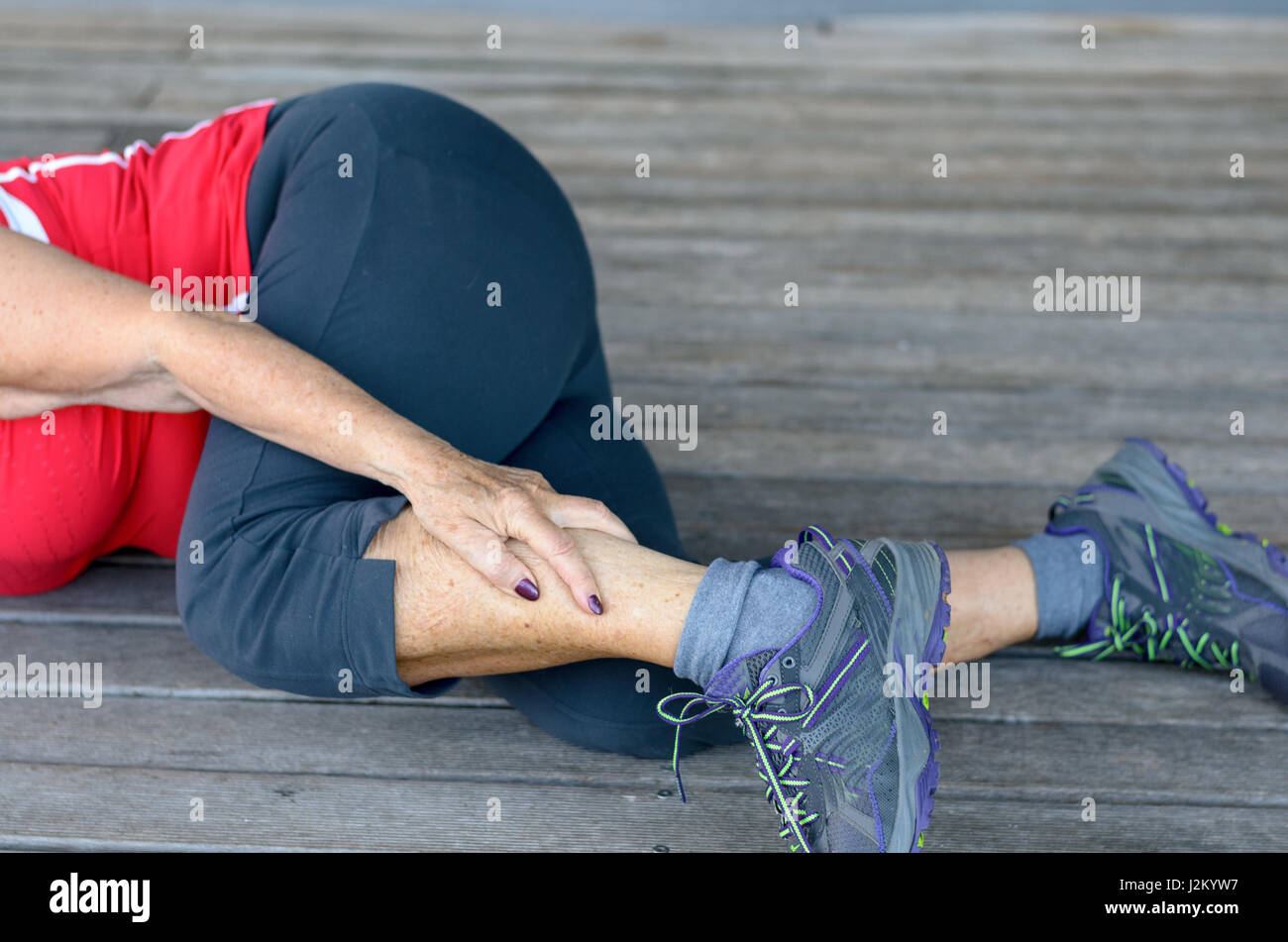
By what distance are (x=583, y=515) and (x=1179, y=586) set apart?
28.1 inches

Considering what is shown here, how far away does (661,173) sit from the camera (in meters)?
2.61

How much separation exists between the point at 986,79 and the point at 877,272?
1155 millimetres

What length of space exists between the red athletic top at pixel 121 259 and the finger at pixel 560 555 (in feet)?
1.51

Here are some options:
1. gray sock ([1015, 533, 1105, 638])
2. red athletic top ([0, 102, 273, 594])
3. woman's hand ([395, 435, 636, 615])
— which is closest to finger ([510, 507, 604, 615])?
woman's hand ([395, 435, 636, 615])

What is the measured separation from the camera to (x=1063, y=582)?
1315 millimetres

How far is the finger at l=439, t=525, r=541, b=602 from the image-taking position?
1.01 m

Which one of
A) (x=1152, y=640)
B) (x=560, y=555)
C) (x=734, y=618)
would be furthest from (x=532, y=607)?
→ (x=1152, y=640)

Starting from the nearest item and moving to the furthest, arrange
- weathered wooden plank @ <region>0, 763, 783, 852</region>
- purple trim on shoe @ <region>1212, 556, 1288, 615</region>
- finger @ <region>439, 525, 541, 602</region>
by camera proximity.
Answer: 1. finger @ <region>439, 525, 541, 602</region>
2. weathered wooden plank @ <region>0, 763, 783, 852</region>
3. purple trim on shoe @ <region>1212, 556, 1288, 615</region>

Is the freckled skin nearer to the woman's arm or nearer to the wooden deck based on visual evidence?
the woman's arm

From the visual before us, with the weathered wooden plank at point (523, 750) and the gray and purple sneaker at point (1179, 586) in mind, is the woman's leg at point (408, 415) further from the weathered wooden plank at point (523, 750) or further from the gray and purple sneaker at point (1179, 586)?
the gray and purple sneaker at point (1179, 586)

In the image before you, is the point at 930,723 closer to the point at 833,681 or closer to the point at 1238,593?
the point at 833,681

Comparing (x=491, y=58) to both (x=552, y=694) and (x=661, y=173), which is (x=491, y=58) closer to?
(x=661, y=173)
